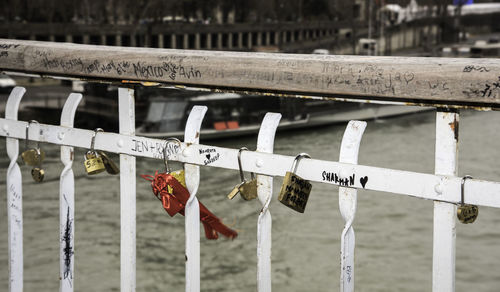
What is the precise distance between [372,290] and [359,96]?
1336cm

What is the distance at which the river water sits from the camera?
1465 centimetres

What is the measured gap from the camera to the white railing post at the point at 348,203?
1.22 meters

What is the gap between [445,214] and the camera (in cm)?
115

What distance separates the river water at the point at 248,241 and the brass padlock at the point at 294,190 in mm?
11474

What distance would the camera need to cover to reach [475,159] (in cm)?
2347

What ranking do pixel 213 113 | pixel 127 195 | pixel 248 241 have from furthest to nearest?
1. pixel 213 113
2. pixel 248 241
3. pixel 127 195

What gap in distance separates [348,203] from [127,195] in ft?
1.60

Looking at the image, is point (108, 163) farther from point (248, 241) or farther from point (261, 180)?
point (248, 241)

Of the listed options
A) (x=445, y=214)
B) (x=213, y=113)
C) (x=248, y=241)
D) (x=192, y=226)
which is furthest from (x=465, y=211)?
(x=213, y=113)

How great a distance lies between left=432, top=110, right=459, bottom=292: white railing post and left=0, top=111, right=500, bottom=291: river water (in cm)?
1158

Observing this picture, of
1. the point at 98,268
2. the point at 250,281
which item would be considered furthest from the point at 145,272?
the point at 250,281

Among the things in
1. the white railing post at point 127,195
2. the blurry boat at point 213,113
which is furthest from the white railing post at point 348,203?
the blurry boat at point 213,113

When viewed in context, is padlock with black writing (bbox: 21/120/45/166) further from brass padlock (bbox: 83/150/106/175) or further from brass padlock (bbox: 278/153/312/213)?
brass padlock (bbox: 278/153/312/213)

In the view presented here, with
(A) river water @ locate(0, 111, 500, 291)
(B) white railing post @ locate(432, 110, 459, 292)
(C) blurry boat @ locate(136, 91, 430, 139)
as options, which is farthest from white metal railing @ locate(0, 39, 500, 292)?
(C) blurry boat @ locate(136, 91, 430, 139)
